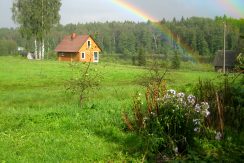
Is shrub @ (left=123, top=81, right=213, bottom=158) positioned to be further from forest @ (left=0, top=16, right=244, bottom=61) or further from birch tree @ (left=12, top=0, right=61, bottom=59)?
forest @ (left=0, top=16, right=244, bottom=61)

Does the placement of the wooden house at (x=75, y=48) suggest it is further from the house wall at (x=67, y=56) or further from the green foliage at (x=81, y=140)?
the green foliage at (x=81, y=140)

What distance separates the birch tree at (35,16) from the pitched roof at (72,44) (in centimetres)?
590

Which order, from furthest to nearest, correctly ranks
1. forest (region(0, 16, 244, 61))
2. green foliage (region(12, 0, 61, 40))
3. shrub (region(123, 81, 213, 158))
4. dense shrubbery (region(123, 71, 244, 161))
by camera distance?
1. forest (region(0, 16, 244, 61))
2. green foliage (region(12, 0, 61, 40))
3. shrub (region(123, 81, 213, 158))
4. dense shrubbery (region(123, 71, 244, 161))

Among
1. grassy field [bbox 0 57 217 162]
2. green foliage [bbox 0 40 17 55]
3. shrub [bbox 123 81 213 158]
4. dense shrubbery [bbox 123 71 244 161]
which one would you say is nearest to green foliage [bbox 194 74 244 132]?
dense shrubbery [bbox 123 71 244 161]

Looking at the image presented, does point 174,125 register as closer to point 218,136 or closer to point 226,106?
point 218,136

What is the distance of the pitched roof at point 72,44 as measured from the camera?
208ft

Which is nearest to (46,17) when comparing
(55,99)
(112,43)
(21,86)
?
(21,86)

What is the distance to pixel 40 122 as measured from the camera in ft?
29.8

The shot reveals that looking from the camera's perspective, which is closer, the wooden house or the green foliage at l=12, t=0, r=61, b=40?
the green foliage at l=12, t=0, r=61, b=40

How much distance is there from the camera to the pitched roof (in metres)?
63.3

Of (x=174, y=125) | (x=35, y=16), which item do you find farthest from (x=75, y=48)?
(x=174, y=125)

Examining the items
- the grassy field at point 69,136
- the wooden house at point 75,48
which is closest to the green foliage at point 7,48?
the wooden house at point 75,48

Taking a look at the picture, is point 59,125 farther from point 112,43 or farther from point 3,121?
point 112,43

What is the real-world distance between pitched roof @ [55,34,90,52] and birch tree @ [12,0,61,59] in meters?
5.90
